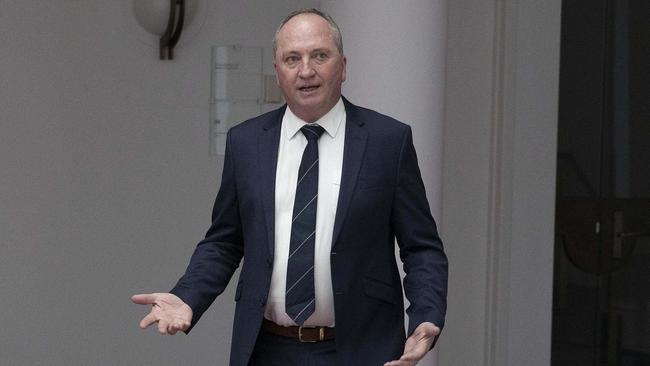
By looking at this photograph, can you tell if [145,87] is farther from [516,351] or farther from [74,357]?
[516,351]

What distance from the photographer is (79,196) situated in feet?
17.7

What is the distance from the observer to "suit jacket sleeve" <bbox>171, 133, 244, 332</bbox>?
295cm

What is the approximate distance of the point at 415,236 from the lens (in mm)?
2967

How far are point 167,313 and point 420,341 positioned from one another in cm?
58

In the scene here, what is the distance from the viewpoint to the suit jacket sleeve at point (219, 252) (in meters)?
2.95

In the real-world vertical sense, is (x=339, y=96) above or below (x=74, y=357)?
above

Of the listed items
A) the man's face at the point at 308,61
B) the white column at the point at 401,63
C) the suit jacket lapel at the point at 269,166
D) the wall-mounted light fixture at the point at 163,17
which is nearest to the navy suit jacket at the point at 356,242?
the suit jacket lapel at the point at 269,166

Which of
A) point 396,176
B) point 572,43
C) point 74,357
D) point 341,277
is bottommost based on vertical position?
point 74,357

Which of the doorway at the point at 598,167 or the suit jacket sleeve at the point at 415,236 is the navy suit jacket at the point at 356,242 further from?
the doorway at the point at 598,167

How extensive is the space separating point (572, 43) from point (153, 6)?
188 cm

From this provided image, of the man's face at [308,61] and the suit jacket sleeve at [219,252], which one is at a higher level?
the man's face at [308,61]

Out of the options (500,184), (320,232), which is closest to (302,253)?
(320,232)

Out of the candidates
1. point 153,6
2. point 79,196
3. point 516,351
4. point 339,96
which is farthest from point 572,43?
point 339,96

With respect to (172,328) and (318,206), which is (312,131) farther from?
(172,328)
